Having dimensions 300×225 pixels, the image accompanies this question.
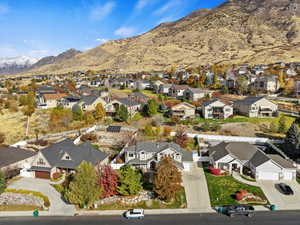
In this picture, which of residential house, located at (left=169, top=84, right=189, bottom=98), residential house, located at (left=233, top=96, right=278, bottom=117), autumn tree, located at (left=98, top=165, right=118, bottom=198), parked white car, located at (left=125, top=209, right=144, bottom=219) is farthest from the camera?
residential house, located at (left=169, top=84, right=189, bottom=98)

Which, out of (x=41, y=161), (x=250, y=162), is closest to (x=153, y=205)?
(x=250, y=162)

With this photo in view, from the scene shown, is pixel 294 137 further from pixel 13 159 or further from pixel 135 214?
pixel 13 159

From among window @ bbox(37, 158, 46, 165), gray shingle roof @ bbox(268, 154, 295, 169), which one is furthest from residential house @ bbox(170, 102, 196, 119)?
window @ bbox(37, 158, 46, 165)

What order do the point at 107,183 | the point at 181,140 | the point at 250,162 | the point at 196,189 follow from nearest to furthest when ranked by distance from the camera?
the point at 107,183 < the point at 196,189 < the point at 250,162 < the point at 181,140

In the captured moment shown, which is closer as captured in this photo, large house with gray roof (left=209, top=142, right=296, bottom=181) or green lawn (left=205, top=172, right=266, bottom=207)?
green lawn (left=205, top=172, right=266, bottom=207)

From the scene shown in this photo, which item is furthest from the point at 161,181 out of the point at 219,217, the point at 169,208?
the point at 219,217

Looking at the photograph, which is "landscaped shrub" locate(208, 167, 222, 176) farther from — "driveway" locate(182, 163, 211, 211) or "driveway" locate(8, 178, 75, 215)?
"driveway" locate(8, 178, 75, 215)
